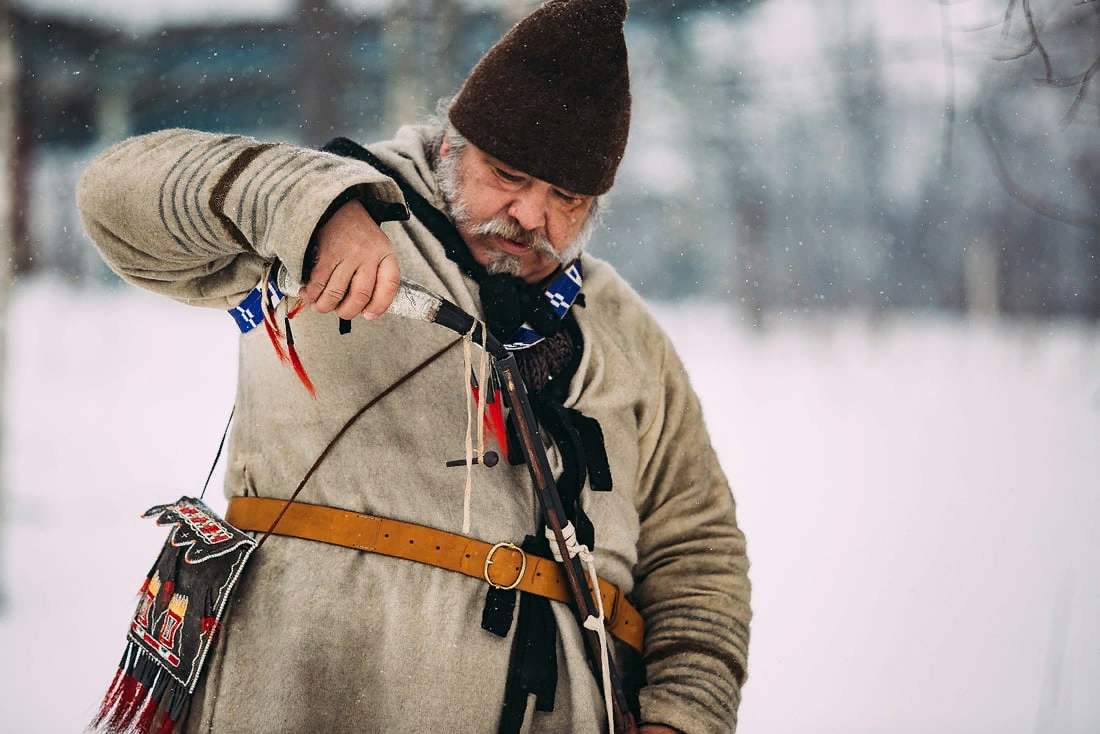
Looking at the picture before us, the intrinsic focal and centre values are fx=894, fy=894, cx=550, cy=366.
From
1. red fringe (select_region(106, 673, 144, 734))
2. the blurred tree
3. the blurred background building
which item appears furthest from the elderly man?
the blurred tree

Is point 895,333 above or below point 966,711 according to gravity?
above

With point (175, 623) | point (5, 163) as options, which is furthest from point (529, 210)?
point (5, 163)

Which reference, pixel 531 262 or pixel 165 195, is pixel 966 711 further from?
pixel 165 195

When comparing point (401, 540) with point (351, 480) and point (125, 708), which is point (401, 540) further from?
point (125, 708)

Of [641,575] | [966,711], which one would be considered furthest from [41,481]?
[966,711]

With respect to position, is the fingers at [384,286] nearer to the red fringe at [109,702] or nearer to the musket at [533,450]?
the musket at [533,450]

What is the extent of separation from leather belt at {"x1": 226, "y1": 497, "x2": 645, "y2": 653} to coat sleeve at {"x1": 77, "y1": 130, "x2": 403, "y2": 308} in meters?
0.39

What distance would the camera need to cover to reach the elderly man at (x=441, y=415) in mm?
1146

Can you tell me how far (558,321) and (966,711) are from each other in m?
2.53

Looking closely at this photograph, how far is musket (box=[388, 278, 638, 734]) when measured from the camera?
1194 millimetres

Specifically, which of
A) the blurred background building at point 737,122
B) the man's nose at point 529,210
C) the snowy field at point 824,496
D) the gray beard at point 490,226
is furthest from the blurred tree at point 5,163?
the man's nose at point 529,210

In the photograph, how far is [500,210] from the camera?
61.7 inches

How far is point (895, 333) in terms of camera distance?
14.9 feet

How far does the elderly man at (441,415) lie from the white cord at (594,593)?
4cm
